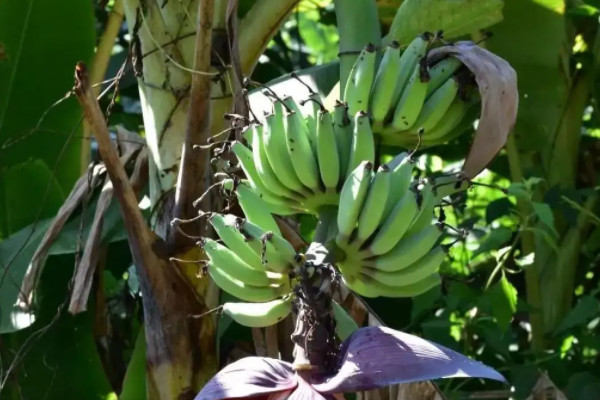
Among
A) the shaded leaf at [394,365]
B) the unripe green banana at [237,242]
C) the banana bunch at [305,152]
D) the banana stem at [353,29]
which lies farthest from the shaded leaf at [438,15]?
the shaded leaf at [394,365]

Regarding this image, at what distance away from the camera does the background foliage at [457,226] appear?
4.02 ft

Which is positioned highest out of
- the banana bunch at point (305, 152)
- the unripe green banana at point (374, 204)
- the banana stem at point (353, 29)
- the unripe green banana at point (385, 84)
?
the banana stem at point (353, 29)

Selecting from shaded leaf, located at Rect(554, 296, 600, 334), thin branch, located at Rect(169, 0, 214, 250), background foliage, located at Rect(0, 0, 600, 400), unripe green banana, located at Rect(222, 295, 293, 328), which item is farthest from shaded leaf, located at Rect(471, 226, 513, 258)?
unripe green banana, located at Rect(222, 295, 293, 328)

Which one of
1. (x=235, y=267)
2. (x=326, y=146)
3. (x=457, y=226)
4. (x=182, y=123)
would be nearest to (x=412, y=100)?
(x=326, y=146)

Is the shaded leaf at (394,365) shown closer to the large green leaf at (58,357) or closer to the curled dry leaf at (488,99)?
the curled dry leaf at (488,99)

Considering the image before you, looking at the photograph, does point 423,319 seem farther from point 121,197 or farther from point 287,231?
point 121,197

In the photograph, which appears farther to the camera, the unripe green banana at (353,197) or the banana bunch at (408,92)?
the banana bunch at (408,92)

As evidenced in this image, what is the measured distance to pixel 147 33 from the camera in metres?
A: 1.06

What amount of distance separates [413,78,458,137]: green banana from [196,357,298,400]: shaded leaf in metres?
0.30

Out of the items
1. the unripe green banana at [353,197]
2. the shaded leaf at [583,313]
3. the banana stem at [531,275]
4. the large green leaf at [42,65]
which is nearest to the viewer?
the unripe green banana at [353,197]

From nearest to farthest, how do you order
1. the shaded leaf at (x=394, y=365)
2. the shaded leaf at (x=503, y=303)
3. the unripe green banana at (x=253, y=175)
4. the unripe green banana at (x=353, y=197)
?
the shaded leaf at (x=394, y=365), the unripe green banana at (x=353, y=197), the unripe green banana at (x=253, y=175), the shaded leaf at (x=503, y=303)

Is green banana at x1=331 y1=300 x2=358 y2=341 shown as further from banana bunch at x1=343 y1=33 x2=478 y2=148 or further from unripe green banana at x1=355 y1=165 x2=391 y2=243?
banana bunch at x1=343 y1=33 x2=478 y2=148

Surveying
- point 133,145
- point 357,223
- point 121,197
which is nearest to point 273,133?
point 357,223

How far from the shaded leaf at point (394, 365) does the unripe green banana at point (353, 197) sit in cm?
11
